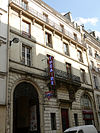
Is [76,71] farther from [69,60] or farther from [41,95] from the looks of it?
[41,95]

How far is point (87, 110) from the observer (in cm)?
2006

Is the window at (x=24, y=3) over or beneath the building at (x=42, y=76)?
over

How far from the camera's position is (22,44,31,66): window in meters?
15.1

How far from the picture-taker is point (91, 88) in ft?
75.5

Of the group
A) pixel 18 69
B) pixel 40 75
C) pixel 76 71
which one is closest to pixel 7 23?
pixel 18 69

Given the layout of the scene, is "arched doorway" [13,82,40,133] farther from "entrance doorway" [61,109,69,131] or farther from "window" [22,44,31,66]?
"entrance doorway" [61,109,69,131]

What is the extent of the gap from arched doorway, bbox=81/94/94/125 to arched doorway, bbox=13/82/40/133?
7.01m

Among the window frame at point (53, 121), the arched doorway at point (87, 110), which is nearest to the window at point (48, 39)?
the window frame at point (53, 121)

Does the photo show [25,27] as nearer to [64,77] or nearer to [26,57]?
[26,57]

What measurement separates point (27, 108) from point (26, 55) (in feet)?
17.3

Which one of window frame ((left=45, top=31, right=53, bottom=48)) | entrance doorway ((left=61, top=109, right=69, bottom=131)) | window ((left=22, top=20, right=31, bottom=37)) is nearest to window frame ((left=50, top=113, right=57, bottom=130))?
entrance doorway ((left=61, top=109, right=69, bottom=131))

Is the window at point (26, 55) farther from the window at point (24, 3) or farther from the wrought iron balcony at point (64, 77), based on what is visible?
the window at point (24, 3)

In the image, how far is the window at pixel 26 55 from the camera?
49.4 ft

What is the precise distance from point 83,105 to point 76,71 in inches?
173
